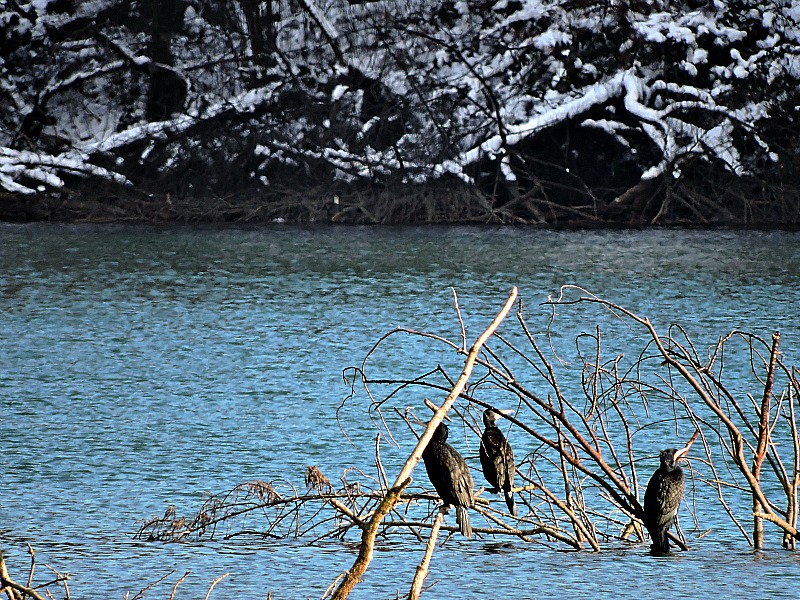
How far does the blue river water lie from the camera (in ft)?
18.5

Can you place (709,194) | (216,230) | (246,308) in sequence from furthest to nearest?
1. (709,194)
2. (216,230)
3. (246,308)

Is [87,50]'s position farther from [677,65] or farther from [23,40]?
[677,65]

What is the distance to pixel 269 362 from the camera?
479 inches

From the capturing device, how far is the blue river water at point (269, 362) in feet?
18.5

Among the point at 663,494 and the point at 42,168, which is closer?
the point at 663,494

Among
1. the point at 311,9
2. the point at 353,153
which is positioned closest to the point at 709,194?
the point at 353,153

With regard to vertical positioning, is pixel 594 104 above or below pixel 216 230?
above

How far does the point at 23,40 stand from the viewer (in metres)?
30.7

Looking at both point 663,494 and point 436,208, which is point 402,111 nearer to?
point 436,208

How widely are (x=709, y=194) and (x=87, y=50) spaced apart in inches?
527

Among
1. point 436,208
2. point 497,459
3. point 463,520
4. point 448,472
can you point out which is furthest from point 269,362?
point 436,208

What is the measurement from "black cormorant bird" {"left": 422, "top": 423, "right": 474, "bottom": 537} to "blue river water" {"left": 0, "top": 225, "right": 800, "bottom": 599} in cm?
39

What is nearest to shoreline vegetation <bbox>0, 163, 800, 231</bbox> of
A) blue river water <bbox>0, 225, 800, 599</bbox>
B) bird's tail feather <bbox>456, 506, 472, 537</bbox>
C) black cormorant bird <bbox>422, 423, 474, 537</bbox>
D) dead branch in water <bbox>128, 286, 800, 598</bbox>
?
blue river water <bbox>0, 225, 800, 599</bbox>

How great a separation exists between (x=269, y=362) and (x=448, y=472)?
283 inches
